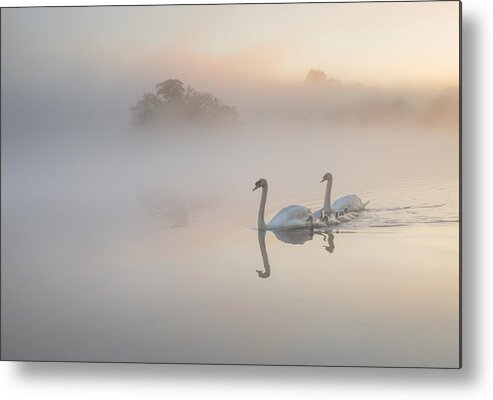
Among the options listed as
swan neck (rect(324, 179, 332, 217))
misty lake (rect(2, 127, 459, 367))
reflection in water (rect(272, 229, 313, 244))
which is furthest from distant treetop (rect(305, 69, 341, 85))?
reflection in water (rect(272, 229, 313, 244))

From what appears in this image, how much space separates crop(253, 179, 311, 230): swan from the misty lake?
18 mm

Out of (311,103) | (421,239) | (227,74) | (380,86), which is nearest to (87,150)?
(227,74)

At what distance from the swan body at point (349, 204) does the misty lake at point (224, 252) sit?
0.02 meters

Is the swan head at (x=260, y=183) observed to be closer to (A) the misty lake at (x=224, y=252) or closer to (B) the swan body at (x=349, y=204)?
(A) the misty lake at (x=224, y=252)

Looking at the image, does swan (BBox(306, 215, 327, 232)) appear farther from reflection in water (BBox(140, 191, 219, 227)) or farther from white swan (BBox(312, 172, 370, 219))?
reflection in water (BBox(140, 191, 219, 227))

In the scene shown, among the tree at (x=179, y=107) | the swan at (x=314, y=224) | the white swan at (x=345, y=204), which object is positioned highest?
the tree at (x=179, y=107)

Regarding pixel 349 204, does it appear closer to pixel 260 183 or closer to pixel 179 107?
pixel 260 183

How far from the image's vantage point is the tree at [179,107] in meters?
1.89

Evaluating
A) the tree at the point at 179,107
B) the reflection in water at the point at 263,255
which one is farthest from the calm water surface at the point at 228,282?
the tree at the point at 179,107

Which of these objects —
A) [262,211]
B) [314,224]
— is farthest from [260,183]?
[314,224]

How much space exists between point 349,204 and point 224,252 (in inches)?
13.7

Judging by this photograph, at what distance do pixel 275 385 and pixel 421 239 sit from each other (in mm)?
544

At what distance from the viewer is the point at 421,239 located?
1867mm

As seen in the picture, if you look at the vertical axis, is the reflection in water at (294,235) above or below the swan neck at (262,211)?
below
